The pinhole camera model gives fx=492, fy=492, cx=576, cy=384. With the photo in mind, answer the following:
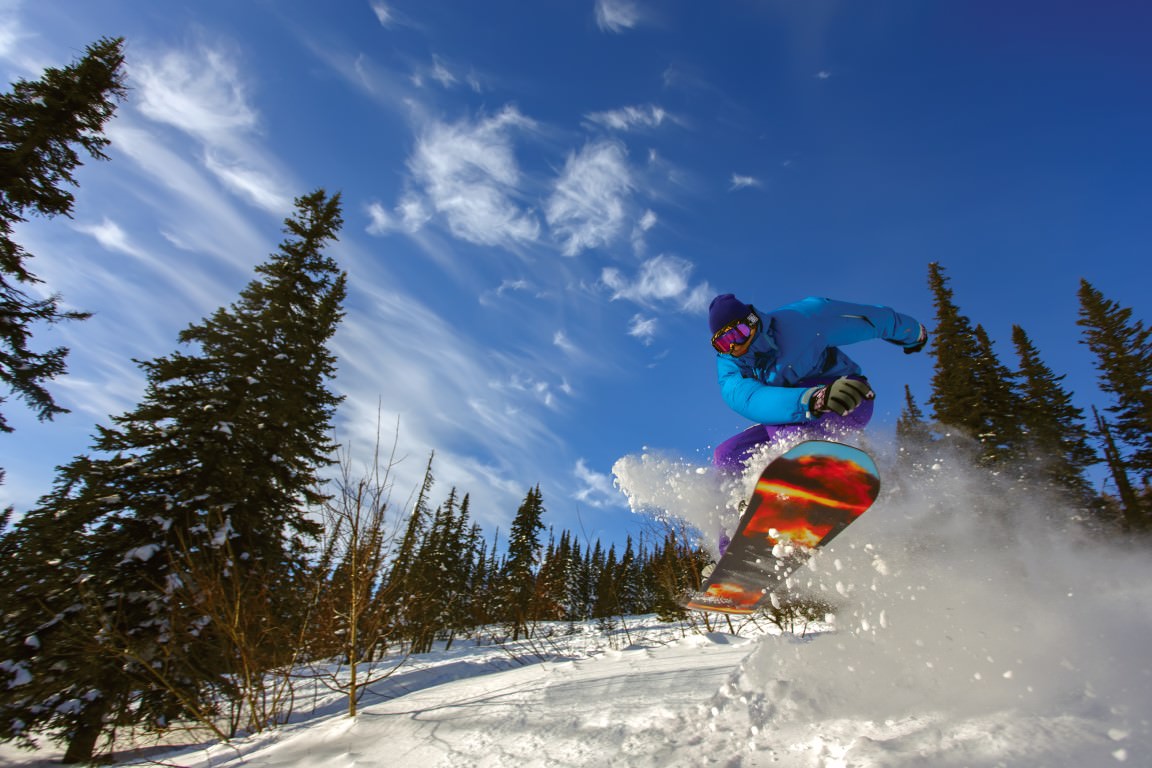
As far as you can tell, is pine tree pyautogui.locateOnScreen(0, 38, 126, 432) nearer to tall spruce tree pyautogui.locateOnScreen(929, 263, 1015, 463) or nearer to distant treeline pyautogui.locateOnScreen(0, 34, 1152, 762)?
distant treeline pyautogui.locateOnScreen(0, 34, 1152, 762)

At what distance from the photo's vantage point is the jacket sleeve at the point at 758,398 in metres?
3.94

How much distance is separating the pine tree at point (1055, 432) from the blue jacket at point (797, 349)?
15.0 metres

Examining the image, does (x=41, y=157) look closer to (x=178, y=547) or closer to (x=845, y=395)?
(x=178, y=547)

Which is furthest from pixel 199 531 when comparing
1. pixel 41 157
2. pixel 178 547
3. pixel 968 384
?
pixel 968 384

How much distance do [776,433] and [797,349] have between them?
2.46 feet

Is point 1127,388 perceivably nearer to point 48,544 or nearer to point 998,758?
point 998,758

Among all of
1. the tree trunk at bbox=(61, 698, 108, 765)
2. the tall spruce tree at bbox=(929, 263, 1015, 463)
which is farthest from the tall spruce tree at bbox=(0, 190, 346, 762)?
the tall spruce tree at bbox=(929, 263, 1015, 463)

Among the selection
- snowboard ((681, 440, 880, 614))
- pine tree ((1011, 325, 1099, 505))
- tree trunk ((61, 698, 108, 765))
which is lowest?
tree trunk ((61, 698, 108, 765))

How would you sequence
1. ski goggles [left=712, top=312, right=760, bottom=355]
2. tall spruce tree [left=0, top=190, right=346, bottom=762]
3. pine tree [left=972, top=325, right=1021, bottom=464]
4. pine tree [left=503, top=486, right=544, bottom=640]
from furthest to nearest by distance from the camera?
1. pine tree [left=503, top=486, right=544, bottom=640]
2. pine tree [left=972, top=325, right=1021, bottom=464]
3. tall spruce tree [left=0, top=190, right=346, bottom=762]
4. ski goggles [left=712, top=312, right=760, bottom=355]

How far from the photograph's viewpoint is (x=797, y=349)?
4250 millimetres

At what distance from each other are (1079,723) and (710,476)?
293cm

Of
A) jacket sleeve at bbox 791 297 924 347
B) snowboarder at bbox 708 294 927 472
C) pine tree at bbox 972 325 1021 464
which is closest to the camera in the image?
snowboarder at bbox 708 294 927 472

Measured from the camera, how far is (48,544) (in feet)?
29.1

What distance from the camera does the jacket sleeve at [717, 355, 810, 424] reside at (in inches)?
155
